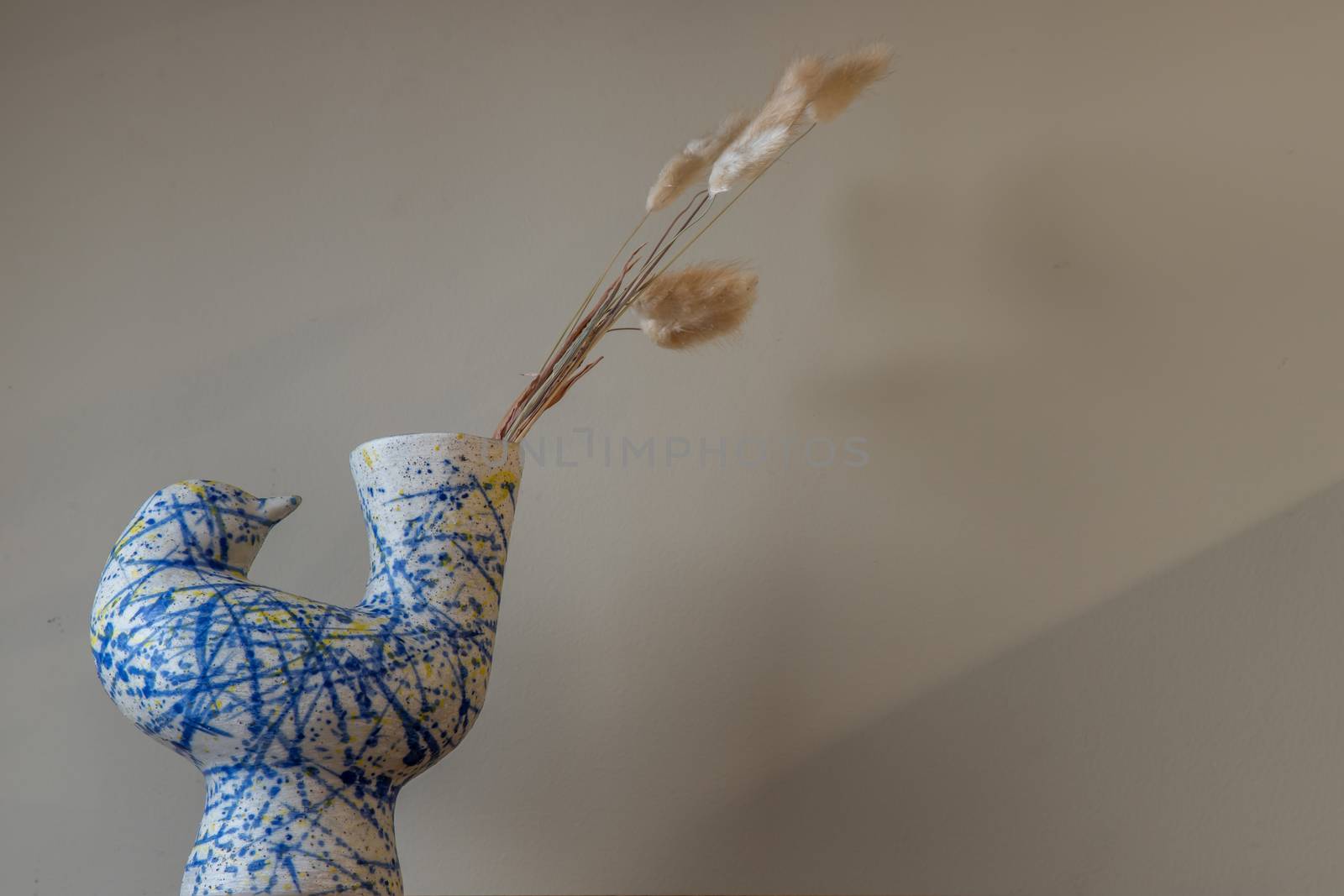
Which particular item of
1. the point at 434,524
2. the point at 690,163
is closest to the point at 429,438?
the point at 434,524

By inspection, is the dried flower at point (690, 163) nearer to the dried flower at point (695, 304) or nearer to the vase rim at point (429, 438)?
the dried flower at point (695, 304)

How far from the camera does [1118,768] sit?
3.09ft

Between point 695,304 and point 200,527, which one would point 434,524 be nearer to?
point 200,527

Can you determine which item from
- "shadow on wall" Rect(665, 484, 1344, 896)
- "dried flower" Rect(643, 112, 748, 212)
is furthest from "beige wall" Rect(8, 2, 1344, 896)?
"dried flower" Rect(643, 112, 748, 212)

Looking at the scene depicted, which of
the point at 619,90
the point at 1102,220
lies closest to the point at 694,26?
the point at 619,90

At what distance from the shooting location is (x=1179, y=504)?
0.98 m

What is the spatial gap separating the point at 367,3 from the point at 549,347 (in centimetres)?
38

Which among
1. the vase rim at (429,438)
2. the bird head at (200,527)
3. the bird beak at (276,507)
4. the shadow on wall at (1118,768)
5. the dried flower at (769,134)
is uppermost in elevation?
the dried flower at (769,134)

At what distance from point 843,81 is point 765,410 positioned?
312 millimetres

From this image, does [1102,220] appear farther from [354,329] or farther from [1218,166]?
[354,329]

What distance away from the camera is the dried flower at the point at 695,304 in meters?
0.83

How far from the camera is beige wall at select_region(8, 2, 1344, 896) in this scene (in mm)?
933

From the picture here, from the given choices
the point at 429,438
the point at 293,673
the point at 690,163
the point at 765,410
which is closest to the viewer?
the point at 293,673

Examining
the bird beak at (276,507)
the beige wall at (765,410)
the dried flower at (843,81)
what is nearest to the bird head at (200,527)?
the bird beak at (276,507)
